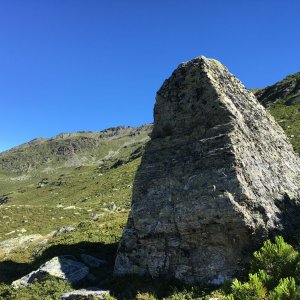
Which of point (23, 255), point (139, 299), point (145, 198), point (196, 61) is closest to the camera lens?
point (139, 299)

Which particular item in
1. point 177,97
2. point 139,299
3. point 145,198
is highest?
point 177,97

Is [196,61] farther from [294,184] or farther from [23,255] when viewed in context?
[23,255]

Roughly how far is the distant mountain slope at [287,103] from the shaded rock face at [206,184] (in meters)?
35.7

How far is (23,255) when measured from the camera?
2948 centimetres

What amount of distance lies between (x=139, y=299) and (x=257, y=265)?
607cm

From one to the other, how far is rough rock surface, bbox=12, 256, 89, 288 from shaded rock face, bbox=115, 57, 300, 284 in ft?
8.54

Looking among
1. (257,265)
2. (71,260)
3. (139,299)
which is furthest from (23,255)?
(257,265)

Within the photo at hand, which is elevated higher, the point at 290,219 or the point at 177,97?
the point at 177,97

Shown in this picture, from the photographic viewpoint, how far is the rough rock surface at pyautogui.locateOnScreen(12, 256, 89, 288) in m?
20.0

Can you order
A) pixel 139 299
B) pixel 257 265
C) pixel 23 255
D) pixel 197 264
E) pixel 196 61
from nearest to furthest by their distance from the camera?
1. pixel 257 265
2. pixel 139 299
3. pixel 197 264
4. pixel 196 61
5. pixel 23 255

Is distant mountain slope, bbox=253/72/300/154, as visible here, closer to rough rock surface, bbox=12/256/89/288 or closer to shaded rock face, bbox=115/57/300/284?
shaded rock face, bbox=115/57/300/284

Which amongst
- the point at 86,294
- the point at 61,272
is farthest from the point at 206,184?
the point at 61,272

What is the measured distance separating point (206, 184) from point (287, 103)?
3184 inches

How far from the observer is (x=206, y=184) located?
59.2 ft
